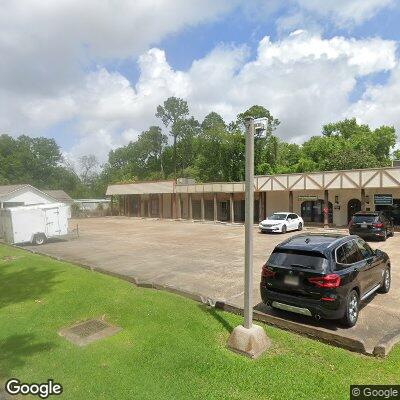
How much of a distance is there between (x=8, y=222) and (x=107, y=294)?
14913 millimetres

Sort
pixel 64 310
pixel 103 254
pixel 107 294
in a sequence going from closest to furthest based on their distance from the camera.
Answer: pixel 64 310 → pixel 107 294 → pixel 103 254

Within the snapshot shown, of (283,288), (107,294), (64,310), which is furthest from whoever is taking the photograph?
(107,294)

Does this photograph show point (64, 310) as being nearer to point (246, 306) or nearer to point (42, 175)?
point (246, 306)

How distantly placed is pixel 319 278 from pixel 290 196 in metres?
23.1

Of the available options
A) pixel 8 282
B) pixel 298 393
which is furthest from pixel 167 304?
pixel 8 282

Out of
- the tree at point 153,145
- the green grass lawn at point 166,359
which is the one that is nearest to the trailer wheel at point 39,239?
the green grass lawn at point 166,359

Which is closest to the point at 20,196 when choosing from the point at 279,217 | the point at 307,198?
the point at 279,217

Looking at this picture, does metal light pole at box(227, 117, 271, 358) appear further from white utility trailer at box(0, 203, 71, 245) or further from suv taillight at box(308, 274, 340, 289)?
white utility trailer at box(0, 203, 71, 245)

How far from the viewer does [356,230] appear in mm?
19234

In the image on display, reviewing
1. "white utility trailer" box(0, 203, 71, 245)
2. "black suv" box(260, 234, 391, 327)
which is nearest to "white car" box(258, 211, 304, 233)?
"white utility trailer" box(0, 203, 71, 245)

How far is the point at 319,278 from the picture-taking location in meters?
6.56

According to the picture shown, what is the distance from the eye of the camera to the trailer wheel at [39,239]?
21.5 meters

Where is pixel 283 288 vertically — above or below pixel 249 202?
below

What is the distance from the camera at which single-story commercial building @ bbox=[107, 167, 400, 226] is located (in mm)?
24906
